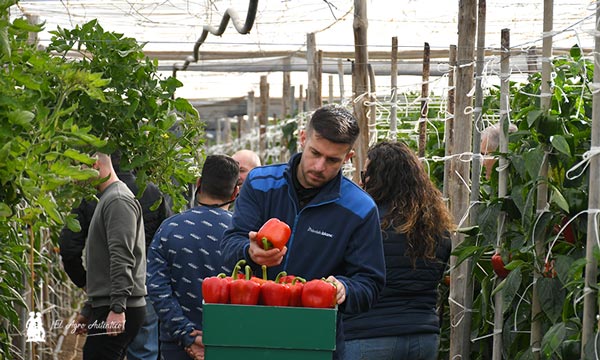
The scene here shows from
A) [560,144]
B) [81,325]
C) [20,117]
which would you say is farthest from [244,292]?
[81,325]

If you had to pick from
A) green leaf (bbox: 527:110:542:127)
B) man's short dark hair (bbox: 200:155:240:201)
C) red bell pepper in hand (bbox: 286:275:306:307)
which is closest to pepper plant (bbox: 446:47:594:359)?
green leaf (bbox: 527:110:542:127)

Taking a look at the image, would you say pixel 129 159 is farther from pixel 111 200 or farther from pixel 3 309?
pixel 111 200

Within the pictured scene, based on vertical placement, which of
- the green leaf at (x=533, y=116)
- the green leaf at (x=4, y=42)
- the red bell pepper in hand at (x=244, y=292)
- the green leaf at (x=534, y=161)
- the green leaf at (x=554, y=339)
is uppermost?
the green leaf at (x=4, y=42)

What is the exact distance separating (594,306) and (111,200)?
3005mm

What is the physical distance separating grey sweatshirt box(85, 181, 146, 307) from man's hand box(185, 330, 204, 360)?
83 cm

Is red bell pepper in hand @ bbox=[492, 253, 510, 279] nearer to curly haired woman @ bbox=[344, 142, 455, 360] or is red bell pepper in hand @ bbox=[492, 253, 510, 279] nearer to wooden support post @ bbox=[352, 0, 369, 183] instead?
curly haired woman @ bbox=[344, 142, 455, 360]

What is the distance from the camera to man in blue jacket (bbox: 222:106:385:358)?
12.4 feet

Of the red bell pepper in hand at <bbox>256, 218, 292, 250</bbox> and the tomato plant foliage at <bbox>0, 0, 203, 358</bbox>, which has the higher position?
the tomato plant foliage at <bbox>0, 0, 203, 358</bbox>

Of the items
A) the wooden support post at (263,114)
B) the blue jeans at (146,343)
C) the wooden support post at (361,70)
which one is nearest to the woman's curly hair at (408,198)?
the wooden support post at (361,70)

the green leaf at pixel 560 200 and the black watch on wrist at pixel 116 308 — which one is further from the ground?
the green leaf at pixel 560 200

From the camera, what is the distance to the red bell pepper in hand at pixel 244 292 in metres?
3.41

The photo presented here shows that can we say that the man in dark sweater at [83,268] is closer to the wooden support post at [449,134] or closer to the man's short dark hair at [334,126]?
the wooden support post at [449,134]

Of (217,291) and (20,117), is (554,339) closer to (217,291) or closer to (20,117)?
(217,291)

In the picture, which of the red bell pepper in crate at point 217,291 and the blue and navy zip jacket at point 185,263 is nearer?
the red bell pepper in crate at point 217,291
